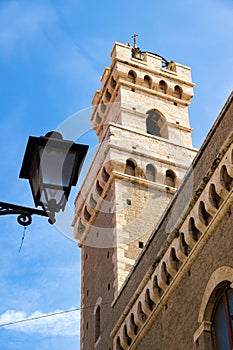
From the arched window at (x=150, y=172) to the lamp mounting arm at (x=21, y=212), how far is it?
54.3 feet

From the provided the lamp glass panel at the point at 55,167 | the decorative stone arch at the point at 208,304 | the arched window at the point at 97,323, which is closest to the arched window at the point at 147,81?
the arched window at the point at 97,323

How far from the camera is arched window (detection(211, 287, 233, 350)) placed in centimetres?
1108

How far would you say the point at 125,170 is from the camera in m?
21.9

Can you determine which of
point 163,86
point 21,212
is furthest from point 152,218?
point 21,212

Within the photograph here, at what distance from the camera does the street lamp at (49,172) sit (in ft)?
18.3

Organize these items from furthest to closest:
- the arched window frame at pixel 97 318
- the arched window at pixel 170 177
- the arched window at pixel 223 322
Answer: the arched window at pixel 170 177 → the arched window frame at pixel 97 318 → the arched window at pixel 223 322

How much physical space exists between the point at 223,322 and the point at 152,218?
31.9 feet

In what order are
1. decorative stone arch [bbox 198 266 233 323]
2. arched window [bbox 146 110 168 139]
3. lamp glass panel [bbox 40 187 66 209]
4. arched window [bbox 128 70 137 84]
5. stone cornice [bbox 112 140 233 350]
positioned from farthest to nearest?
arched window [bbox 128 70 137 84] < arched window [bbox 146 110 168 139] < stone cornice [bbox 112 140 233 350] < decorative stone arch [bbox 198 266 233 323] < lamp glass panel [bbox 40 187 66 209]

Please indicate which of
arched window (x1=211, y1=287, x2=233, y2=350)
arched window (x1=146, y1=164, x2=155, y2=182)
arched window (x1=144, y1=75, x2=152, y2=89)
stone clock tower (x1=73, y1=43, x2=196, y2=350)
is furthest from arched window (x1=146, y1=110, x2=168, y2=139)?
arched window (x1=211, y1=287, x2=233, y2=350)

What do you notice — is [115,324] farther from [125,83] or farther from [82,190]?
[125,83]

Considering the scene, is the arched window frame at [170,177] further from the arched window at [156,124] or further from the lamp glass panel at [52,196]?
the lamp glass panel at [52,196]

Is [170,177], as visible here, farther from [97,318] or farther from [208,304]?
[208,304]

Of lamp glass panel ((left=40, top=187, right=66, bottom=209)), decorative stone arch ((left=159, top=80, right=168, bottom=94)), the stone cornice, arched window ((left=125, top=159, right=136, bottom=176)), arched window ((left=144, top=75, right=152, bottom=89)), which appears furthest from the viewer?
decorative stone arch ((left=159, top=80, right=168, bottom=94))

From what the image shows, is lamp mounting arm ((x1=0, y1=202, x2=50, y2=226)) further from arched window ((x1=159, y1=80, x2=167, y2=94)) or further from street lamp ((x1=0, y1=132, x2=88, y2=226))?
arched window ((x1=159, y1=80, x2=167, y2=94))
